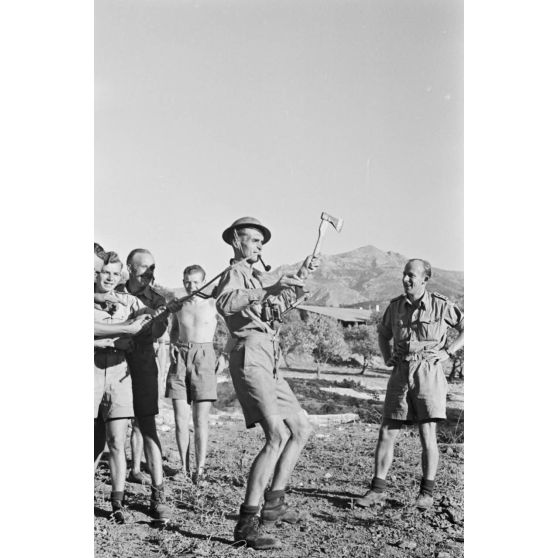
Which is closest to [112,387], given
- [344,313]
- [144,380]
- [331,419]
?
[144,380]

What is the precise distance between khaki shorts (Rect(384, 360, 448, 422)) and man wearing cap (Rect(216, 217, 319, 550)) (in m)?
0.66

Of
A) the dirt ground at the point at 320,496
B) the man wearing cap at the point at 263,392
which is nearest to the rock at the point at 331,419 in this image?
the dirt ground at the point at 320,496

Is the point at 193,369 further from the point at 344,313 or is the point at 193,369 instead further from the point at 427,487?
the point at 427,487

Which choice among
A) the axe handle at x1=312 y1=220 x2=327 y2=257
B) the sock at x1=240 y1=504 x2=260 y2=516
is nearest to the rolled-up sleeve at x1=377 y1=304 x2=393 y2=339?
the axe handle at x1=312 y1=220 x2=327 y2=257

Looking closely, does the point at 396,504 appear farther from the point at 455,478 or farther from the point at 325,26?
the point at 325,26

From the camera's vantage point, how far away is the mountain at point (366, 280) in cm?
642

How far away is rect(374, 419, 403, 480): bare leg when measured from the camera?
6.36m

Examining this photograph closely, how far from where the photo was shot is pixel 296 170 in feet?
21.4

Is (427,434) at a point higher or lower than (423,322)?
lower

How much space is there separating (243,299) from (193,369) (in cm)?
69

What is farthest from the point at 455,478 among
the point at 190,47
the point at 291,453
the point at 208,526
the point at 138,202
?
the point at 190,47

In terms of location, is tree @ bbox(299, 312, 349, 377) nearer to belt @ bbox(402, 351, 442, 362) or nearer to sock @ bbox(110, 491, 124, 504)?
belt @ bbox(402, 351, 442, 362)

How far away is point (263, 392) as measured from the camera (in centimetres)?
615
